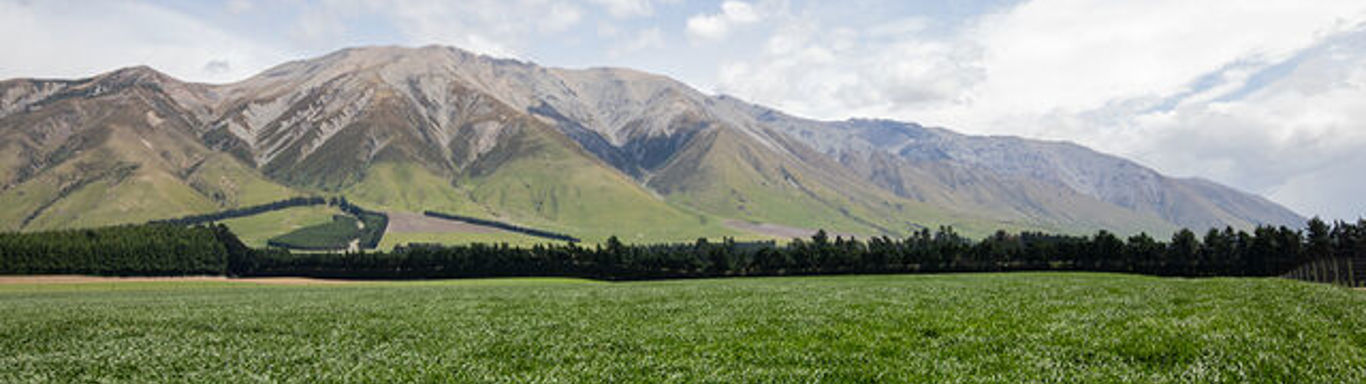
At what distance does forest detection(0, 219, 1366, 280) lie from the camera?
11025cm

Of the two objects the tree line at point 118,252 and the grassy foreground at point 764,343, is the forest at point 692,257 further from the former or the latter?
the grassy foreground at point 764,343

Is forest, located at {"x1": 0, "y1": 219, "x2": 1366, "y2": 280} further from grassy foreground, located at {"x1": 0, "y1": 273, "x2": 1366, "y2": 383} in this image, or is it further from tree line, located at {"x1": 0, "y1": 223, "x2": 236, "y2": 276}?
grassy foreground, located at {"x1": 0, "y1": 273, "x2": 1366, "y2": 383}

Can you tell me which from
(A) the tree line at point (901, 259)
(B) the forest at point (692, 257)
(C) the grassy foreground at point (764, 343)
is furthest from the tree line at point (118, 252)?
(C) the grassy foreground at point (764, 343)

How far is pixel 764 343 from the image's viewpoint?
27.7m

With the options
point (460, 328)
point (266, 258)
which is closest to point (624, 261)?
point (266, 258)

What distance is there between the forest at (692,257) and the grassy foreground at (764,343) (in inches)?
3177

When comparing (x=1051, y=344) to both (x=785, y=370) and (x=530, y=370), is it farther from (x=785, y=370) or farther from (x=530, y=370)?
(x=530, y=370)

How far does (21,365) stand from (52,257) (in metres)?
146

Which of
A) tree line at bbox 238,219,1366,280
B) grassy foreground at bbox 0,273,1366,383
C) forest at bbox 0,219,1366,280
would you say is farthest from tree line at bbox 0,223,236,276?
grassy foreground at bbox 0,273,1366,383

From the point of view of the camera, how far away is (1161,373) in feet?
63.7

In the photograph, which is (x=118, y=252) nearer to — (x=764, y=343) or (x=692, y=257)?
(x=692, y=257)

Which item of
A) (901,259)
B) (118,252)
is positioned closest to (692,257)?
(901,259)

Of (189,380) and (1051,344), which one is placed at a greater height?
(1051,344)

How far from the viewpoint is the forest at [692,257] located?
110250mm
